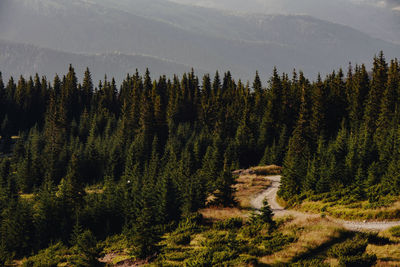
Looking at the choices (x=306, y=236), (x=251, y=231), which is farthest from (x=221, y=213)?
(x=306, y=236)

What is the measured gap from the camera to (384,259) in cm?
2238

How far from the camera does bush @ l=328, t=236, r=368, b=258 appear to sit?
2381cm

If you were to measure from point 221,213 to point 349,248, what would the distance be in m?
19.2

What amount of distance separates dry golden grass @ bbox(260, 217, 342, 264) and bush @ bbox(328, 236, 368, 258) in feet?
5.34

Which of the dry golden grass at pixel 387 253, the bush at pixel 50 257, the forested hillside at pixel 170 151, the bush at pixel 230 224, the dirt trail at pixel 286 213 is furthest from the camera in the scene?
the forested hillside at pixel 170 151

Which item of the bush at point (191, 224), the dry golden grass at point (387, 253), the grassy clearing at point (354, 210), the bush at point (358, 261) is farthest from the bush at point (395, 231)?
the bush at point (191, 224)

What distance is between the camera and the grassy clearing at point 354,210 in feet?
103

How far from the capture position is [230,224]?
36.7 metres

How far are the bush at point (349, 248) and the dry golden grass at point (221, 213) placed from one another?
15.8m

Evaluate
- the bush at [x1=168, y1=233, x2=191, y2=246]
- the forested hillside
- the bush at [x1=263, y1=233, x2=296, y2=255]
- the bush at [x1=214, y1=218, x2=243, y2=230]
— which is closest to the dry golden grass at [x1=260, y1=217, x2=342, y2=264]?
the bush at [x1=263, y1=233, x2=296, y2=255]

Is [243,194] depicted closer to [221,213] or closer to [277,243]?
[221,213]

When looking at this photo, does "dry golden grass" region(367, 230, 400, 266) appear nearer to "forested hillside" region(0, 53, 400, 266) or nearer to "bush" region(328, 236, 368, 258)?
"bush" region(328, 236, 368, 258)

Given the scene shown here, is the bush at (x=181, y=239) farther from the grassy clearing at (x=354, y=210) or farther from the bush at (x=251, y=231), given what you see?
the grassy clearing at (x=354, y=210)

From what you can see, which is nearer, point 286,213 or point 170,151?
point 286,213
